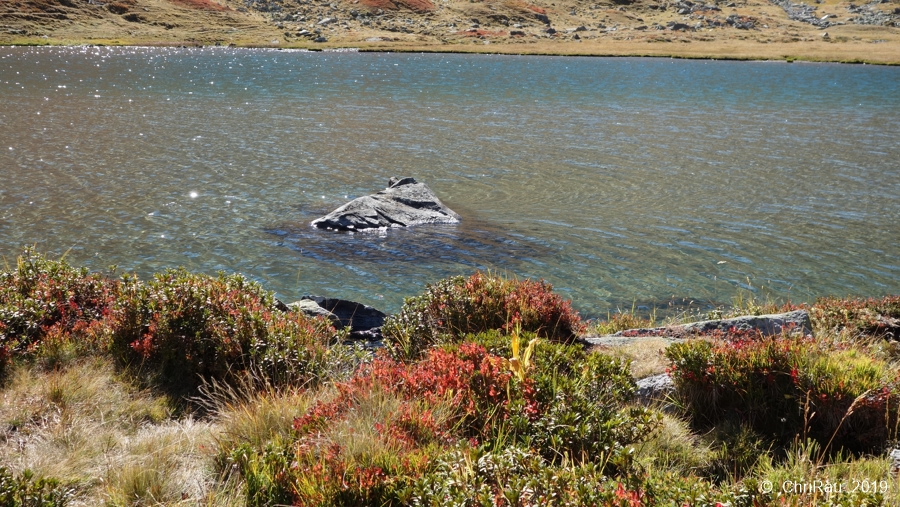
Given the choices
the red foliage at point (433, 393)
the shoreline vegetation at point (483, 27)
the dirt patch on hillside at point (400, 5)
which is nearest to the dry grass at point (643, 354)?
the red foliage at point (433, 393)

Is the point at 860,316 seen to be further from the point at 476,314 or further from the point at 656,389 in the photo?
the point at 476,314

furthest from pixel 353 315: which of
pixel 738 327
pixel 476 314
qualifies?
pixel 738 327

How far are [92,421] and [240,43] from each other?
12561 cm

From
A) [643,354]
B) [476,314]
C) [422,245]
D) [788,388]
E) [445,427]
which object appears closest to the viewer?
[445,427]

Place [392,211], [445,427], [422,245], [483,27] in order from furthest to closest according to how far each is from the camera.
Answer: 1. [483,27]
2. [392,211]
3. [422,245]
4. [445,427]

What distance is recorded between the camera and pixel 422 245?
1872cm

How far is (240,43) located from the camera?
12156 cm

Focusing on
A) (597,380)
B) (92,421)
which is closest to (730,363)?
(597,380)

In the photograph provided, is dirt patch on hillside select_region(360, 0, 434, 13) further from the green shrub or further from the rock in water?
the green shrub

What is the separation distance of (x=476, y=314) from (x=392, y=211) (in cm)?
1128

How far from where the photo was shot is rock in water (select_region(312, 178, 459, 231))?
19.9 meters

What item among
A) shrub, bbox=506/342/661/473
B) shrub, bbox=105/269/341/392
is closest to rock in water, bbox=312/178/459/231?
shrub, bbox=105/269/341/392

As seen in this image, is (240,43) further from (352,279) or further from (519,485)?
(519,485)

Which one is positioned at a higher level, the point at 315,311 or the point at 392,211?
the point at 315,311
